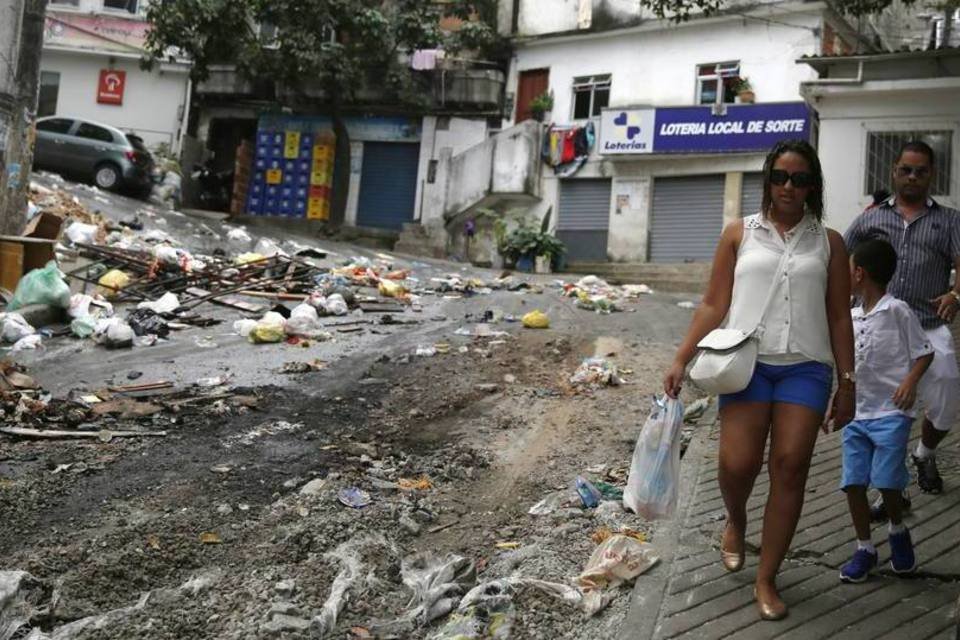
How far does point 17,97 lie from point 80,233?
247cm

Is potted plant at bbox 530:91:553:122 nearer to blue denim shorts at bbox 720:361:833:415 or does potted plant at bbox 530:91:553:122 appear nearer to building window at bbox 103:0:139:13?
building window at bbox 103:0:139:13

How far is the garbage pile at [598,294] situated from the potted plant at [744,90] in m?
7.76

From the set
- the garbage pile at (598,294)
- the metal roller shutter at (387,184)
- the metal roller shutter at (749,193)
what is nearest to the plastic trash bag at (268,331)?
the garbage pile at (598,294)

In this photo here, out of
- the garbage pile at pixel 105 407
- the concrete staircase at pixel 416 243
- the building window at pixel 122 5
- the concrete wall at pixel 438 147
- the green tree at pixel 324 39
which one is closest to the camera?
the garbage pile at pixel 105 407

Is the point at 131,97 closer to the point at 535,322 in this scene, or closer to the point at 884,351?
the point at 535,322

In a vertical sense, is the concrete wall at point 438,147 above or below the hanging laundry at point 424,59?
below

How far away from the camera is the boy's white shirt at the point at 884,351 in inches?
129

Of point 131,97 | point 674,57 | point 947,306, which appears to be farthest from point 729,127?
point 131,97

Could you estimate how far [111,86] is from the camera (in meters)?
24.4

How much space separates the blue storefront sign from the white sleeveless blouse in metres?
16.7

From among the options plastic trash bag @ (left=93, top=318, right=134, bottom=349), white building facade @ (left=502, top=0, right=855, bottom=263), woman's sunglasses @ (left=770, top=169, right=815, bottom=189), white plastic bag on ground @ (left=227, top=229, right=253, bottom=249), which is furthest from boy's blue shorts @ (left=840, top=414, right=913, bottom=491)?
white building facade @ (left=502, top=0, right=855, bottom=263)

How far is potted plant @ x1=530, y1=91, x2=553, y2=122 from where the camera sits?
71.7ft

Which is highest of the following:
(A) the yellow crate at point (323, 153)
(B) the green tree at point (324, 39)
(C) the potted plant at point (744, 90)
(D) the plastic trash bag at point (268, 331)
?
(B) the green tree at point (324, 39)

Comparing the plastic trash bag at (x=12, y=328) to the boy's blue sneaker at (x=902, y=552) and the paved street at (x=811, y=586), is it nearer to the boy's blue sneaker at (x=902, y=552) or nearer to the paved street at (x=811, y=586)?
the paved street at (x=811, y=586)
